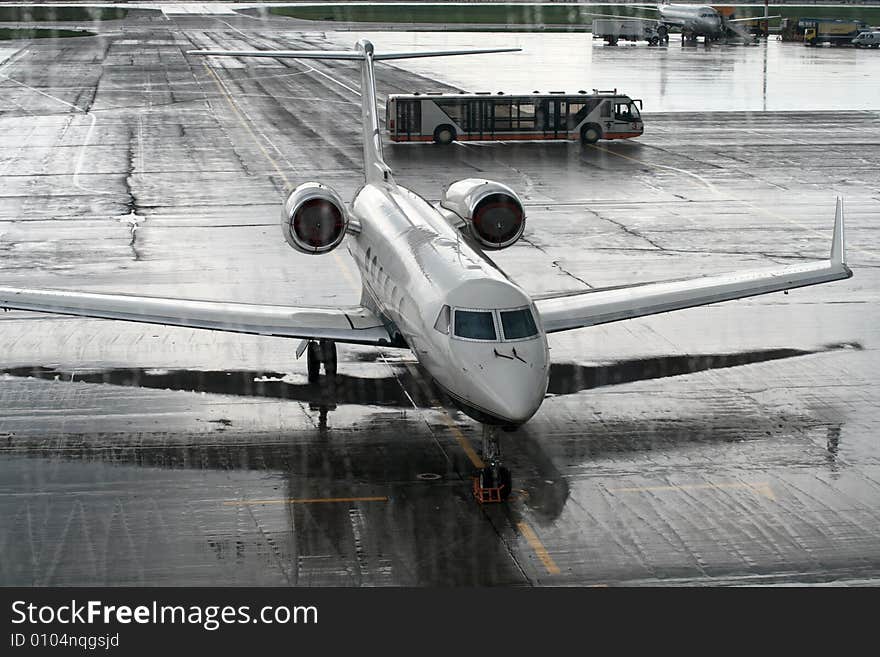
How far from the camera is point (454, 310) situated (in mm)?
17359

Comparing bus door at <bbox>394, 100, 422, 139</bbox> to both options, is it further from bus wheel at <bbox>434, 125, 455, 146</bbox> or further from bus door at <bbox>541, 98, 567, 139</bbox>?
bus door at <bbox>541, 98, 567, 139</bbox>

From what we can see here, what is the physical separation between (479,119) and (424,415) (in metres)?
34.7

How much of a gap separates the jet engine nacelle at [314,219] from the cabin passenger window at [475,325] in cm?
579

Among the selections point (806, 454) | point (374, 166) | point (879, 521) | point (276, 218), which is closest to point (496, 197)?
point (374, 166)

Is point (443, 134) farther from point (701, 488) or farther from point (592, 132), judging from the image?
point (701, 488)

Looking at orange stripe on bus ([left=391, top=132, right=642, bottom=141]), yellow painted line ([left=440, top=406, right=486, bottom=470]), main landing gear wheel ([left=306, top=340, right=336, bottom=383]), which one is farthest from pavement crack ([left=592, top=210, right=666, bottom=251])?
orange stripe on bus ([left=391, top=132, right=642, bottom=141])

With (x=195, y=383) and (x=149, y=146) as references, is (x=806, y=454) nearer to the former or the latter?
(x=195, y=383)

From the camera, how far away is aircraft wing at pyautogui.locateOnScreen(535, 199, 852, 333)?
21.4 meters

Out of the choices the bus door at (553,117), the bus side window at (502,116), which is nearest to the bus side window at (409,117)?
the bus side window at (502,116)

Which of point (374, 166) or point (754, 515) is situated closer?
point (754, 515)
